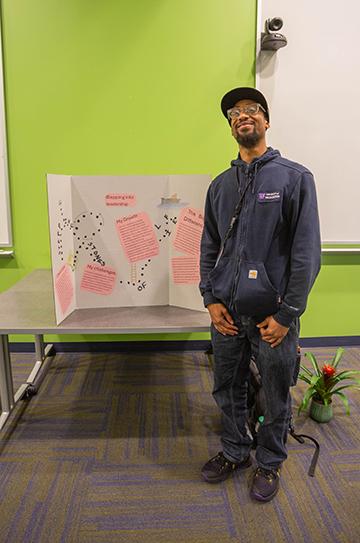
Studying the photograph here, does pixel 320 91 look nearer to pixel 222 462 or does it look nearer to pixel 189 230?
pixel 189 230

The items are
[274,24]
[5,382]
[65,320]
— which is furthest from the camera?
[274,24]

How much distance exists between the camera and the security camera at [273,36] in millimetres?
2369

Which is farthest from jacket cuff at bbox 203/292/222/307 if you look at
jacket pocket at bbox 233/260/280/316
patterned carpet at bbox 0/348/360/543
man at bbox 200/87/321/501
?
patterned carpet at bbox 0/348/360/543

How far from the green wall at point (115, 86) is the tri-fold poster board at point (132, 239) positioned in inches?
31.4

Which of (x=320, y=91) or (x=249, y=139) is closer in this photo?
(x=249, y=139)

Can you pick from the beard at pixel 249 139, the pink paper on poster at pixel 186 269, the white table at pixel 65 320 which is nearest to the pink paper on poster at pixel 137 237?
the pink paper on poster at pixel 186 269

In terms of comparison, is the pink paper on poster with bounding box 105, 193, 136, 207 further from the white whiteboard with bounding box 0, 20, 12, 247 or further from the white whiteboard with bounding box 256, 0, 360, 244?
the white whiteboard with bounding box 256, 0, 360, 244

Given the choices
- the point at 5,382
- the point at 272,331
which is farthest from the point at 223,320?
the point at 5,382

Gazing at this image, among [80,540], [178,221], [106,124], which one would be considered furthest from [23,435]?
[106,124]

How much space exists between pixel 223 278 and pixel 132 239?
0.62 m

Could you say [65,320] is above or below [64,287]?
below

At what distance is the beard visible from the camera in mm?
1438

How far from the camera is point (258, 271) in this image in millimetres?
1382

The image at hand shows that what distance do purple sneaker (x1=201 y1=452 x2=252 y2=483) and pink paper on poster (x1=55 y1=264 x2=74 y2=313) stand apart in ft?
3.01
